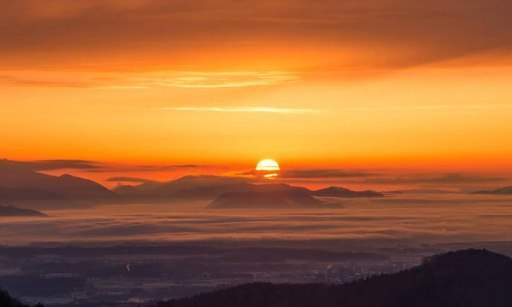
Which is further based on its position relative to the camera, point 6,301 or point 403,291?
point 403,291

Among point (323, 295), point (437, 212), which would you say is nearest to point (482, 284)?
point (323, 295)

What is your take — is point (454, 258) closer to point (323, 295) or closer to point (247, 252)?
point (323, 295)

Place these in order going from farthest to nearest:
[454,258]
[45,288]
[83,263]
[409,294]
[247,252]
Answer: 1. [247,252]
2. [83,263]
3. [45,288]
4. [454,258]
5. [409,294]

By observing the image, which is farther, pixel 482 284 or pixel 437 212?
pixel 437 212

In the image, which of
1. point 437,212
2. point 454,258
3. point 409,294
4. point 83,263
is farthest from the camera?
point 437,212

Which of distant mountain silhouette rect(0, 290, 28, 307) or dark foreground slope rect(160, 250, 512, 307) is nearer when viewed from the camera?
distant mountain silhouette rect(0, 290, 28, 307)

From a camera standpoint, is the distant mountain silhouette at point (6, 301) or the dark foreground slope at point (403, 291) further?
the dark foreground slope at point (403, 291)

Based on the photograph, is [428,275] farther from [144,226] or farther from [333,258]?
[144,226]
